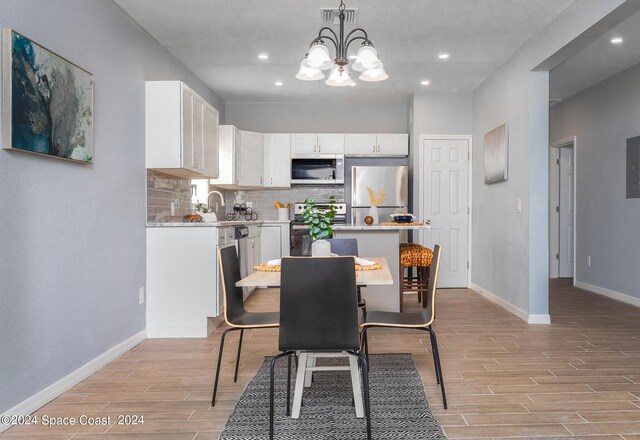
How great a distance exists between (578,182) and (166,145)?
5148mm

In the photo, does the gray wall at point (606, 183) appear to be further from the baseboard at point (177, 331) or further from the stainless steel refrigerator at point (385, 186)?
the baseboard at point (177, 331)

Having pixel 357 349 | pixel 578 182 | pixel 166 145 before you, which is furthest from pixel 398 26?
pixel 578 182

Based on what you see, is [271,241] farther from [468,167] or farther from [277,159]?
[468,167]

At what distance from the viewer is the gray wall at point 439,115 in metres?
5.93

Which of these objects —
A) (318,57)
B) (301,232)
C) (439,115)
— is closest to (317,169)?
(301,232)

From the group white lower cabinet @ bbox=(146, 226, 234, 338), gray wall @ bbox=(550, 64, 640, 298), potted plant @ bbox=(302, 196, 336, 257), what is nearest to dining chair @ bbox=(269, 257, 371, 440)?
potted plant @ bbox=(302, 196, 336, 257)

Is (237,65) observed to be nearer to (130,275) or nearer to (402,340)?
(130,275)

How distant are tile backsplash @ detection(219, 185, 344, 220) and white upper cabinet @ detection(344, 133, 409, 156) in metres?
0.64

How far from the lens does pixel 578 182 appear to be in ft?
19.8

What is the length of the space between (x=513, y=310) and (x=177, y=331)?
10.3 feet

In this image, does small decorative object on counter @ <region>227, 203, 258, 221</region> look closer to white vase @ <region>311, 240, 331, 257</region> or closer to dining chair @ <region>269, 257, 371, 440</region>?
white vase @ <region>311, 240, 331, 257</region>

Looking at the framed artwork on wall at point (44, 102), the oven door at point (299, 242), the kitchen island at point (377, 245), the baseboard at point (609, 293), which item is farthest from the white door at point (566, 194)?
the framed artwork on wall at point (44, 102)

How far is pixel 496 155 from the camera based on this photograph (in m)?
4.94

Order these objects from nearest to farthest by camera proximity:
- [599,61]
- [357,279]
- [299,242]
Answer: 1. [357,279]
2. [599,61]
3. [299,242]
